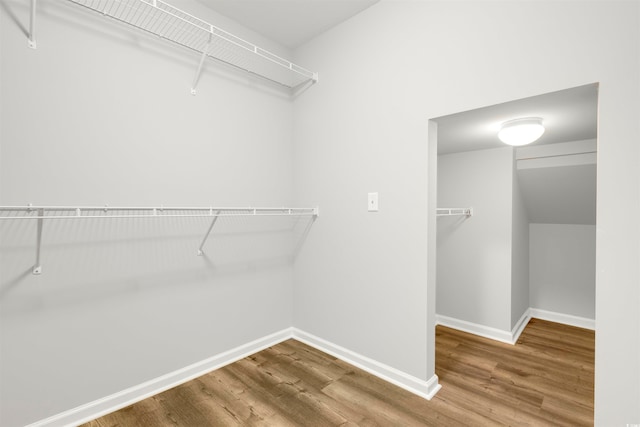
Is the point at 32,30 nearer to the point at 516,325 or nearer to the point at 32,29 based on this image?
the point at 32,29

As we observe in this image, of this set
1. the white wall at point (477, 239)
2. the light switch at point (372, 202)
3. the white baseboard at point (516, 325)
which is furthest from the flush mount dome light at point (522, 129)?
the white baseboard at point (516, 325)

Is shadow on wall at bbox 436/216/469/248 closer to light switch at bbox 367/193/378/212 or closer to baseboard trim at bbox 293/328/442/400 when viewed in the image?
light switch at bbox 367/193/378/212

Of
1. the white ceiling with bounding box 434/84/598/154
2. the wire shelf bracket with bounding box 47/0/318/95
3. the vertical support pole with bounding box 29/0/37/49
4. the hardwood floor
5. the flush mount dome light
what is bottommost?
the hardwood floor

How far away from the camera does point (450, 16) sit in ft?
5.26

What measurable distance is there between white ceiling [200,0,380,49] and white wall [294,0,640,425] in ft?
0.27

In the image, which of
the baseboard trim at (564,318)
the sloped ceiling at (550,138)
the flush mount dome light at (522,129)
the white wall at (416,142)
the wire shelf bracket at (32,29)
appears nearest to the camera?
the white wall at (416,142)

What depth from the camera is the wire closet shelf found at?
1.58m

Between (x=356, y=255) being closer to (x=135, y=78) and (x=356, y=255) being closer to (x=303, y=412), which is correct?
(x=303, y=412)

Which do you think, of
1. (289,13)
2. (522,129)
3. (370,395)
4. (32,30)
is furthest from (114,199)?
(522,129)

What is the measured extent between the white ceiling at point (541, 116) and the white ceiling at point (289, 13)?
38.0 inches

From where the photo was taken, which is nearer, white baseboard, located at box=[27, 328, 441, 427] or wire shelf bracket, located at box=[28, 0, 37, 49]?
wire shelf bracket, located at box=[28, 0, 37, 49]

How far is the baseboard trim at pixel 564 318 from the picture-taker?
8.93ft

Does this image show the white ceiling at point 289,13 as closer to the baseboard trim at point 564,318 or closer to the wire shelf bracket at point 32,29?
the wire shelf bracket at point 32,29

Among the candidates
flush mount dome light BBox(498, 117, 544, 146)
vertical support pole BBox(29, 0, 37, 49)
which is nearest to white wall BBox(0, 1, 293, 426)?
vertical support pole BBox(29, 0, 37, 49)
